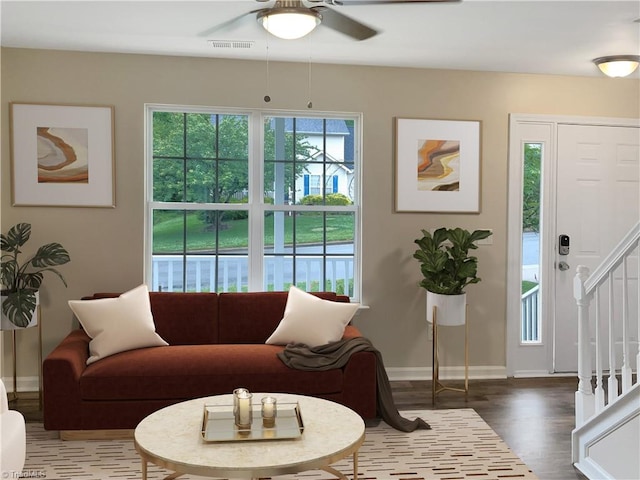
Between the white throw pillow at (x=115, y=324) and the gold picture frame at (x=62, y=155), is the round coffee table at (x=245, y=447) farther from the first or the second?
the gold picture frame at (x=62, y=155)

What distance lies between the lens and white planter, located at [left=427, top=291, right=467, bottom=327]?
448 cm

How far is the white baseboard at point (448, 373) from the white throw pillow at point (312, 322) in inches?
41.2

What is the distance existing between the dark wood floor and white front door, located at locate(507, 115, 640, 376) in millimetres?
280

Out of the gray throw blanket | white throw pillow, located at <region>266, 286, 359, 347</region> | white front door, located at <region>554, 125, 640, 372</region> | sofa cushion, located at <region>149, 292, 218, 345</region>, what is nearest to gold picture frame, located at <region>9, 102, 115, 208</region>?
sofa cushion, located at <region>149, 292, 218, 345</region>

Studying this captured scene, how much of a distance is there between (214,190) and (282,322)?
1278mm

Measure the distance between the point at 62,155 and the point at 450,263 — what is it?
2.97 metres

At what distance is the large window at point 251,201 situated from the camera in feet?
15.8

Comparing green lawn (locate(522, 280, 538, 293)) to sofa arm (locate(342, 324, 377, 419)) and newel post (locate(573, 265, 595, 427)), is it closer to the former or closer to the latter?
newel post (locate(573, 265, 595, 427))

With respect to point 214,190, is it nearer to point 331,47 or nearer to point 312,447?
point 331,47

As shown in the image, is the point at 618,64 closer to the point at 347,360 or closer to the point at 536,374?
the point at 536,374

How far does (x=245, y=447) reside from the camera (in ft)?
8.43

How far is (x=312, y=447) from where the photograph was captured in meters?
2.56

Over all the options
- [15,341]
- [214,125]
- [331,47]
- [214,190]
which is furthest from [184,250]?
[331,47]

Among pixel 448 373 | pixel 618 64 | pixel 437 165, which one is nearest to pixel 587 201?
pixel 618 64
